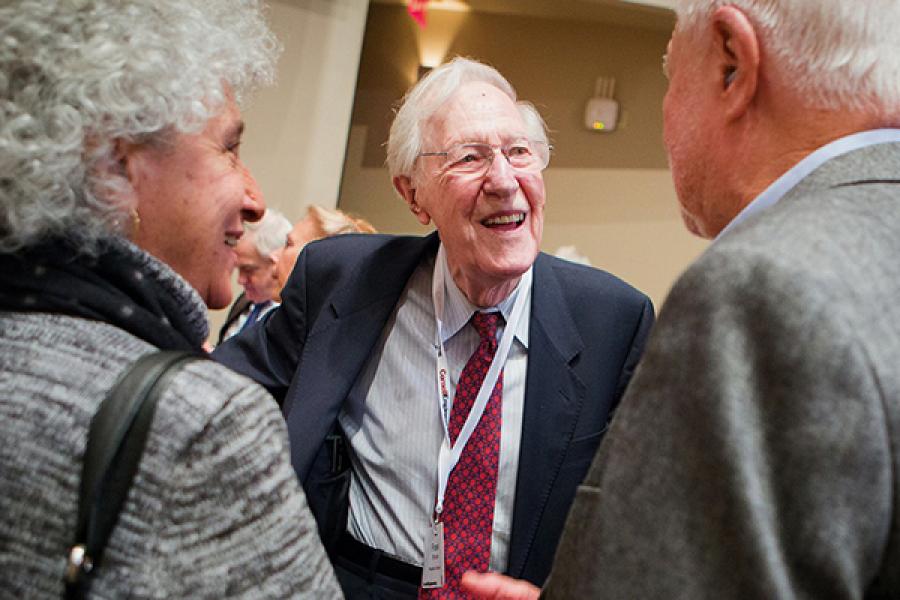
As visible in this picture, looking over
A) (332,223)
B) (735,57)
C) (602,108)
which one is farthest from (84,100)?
(602,108)

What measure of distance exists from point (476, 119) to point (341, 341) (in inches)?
28.1

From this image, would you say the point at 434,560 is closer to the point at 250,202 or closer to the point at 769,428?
the point at 250,202

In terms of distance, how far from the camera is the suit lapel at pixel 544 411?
1.96 meters

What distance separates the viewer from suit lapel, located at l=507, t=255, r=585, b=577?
1.96 metres

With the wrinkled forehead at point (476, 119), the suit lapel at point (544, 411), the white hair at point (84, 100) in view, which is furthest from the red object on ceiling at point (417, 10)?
the white hair at point (84, 100)

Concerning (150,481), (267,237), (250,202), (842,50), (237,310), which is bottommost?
(237,310)

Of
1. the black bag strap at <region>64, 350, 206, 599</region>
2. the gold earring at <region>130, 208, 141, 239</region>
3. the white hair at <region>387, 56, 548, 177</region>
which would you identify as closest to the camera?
the black bag strap at <region>64, 350, 206, 599</region>

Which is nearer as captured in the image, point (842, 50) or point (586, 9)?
point (842, 50)

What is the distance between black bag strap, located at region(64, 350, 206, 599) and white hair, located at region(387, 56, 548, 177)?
1643mm

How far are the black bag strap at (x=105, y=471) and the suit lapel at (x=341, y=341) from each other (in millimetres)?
1119

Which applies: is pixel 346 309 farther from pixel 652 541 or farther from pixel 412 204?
pixel 652 541

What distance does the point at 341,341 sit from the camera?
2221mm

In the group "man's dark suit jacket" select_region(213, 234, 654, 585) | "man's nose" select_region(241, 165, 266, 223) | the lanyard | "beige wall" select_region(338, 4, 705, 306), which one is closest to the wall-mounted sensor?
"beige wall" select_region(338, 4, 705, 306)

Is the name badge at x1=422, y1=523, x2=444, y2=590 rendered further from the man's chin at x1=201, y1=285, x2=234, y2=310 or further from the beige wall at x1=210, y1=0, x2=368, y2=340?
the beige wall at x1=210, y1=0, x2=368, y2=340
